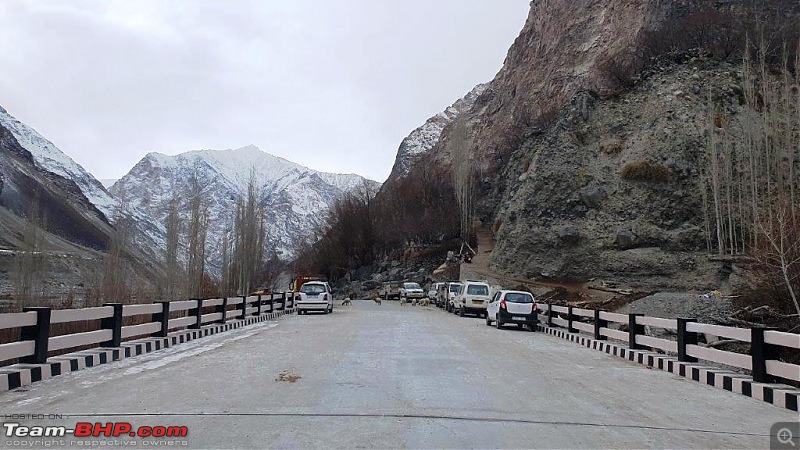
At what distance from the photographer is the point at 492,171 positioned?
72062 mm

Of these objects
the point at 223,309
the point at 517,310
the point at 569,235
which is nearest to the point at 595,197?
A: the point at 569,235

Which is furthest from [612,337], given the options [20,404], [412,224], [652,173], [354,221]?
[354,221]

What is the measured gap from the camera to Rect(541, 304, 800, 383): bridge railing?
30.0ft

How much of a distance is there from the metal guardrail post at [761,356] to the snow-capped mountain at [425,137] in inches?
3776

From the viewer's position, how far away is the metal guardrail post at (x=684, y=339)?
1204 cm

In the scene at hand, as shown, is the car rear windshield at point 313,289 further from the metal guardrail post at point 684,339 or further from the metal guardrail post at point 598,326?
the metal guardrail post at point 684,339

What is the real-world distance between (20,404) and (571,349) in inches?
504

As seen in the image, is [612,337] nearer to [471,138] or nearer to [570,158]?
[570,158]

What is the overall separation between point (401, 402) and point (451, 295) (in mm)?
28691

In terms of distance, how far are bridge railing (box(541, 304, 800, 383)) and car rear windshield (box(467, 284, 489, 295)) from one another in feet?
39.7

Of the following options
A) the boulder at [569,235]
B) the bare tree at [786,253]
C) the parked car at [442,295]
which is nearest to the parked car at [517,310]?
the bare tree at [786,253]

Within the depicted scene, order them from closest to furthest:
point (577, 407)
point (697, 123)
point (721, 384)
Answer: point (577, 407)
point (721, 384)
point (697, 123)

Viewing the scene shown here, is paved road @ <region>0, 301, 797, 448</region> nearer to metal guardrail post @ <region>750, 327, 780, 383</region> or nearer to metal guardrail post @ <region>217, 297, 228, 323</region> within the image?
metal guardrail post @ <region>750, 327, 780, 383</region>

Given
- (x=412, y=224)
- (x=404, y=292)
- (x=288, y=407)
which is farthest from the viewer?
(x=412, y=224)
